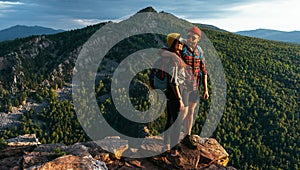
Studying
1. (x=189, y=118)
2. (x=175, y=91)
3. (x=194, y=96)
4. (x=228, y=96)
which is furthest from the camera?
(x=228, y=96)

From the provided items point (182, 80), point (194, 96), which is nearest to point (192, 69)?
point (182, 80)

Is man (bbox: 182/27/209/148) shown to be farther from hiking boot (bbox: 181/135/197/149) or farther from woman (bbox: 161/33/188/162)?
woman (bbox: 161/33/188/162)

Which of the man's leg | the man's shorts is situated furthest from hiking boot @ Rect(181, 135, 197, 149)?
the man's shorts

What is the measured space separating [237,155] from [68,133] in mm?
58417

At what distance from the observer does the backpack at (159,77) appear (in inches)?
474

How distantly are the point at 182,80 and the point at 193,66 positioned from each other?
906 mm

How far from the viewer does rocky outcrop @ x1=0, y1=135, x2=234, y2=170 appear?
10.4 meters

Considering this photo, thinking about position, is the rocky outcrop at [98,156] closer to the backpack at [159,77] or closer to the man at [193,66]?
the man at [193,66]

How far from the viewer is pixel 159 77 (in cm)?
1223

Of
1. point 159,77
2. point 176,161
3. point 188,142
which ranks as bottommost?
point 176,161

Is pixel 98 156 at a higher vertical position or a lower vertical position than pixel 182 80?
lower

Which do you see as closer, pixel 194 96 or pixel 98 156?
pixel 98 156

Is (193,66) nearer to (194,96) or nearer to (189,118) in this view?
(194,96)

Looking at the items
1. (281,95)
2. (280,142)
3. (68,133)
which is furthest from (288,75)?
(68,133)
